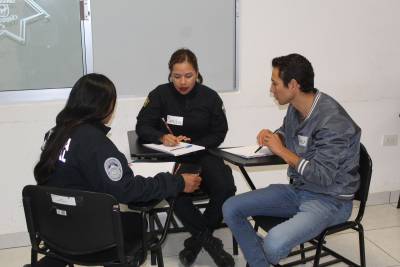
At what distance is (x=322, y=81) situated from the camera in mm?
3545

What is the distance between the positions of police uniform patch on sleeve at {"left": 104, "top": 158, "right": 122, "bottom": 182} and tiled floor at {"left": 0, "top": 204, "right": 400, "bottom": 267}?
124 cm

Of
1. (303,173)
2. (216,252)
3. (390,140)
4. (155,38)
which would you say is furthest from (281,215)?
(390,140)

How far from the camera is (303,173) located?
2.15 meters

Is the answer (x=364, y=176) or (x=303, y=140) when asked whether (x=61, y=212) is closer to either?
(x=303, y=140)

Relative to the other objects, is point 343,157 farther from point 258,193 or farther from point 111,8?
point 111,8

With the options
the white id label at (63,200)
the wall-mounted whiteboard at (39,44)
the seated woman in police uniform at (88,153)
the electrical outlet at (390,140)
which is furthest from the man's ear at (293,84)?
the electrical outlet at (390,140)

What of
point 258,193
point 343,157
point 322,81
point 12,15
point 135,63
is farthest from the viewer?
point 322,81

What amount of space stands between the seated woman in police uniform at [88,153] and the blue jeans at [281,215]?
0.58 m

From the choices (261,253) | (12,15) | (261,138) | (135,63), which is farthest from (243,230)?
(12,15)

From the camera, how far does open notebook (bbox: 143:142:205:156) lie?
2.50m

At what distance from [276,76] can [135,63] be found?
1202 millimetres

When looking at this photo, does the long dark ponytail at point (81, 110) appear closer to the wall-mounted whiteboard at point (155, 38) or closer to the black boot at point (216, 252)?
the black boot at point (216, 252)

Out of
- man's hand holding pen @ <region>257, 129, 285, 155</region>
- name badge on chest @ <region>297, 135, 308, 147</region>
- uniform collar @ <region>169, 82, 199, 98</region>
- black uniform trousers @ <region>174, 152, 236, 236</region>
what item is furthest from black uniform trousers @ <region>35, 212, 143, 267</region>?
uniform collar @ <region>169, 82, 199, 98</region>

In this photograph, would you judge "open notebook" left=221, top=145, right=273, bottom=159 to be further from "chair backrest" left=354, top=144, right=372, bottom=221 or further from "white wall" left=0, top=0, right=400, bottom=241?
"white wall" left=0, top=0, right=400, bottom=241
